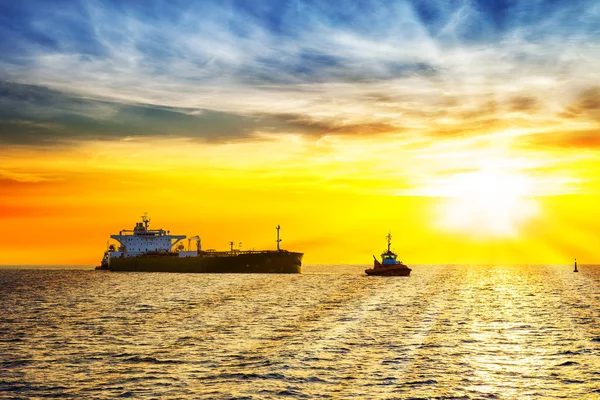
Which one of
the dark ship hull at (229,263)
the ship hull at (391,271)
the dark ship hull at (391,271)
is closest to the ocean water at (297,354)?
the dark ship hull at (391,271)

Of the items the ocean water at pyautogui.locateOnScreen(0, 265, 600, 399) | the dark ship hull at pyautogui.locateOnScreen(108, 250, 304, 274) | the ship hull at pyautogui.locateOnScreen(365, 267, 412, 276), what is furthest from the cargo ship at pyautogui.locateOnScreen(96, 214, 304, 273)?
the ocean water at pyautogui.locateOnScreen(0, 265, 600, 399)

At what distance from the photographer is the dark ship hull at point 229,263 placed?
175625mm

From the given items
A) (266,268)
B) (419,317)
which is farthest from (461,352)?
(266,268)

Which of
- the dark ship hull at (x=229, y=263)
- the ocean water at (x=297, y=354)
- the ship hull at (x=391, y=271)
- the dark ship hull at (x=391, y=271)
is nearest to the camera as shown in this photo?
the ocean water at (x=297, y=354)

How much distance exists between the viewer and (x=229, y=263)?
183250 millimetres

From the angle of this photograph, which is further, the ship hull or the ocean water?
the ship hull

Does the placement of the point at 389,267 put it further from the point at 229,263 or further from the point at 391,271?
the point at 229,263

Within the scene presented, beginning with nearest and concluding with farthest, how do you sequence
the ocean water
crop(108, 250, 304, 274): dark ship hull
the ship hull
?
1. the ocean water
2. the ship hull
3. crop(108, 250, 304, 274): dark ship hull

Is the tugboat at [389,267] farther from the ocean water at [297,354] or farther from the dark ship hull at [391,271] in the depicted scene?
the ocean water at [297,354]

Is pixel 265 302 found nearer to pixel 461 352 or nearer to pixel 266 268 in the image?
pixel 461 352

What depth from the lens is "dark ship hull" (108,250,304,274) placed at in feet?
576

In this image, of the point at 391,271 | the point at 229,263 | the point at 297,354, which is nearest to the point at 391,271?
the point at 391,271

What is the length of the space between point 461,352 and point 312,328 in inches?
575

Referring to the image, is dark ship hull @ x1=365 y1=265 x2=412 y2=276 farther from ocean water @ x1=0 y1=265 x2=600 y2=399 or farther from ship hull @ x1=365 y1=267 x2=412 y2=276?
ocean water @ x1=0 y1=265 x2=600 y2=399
